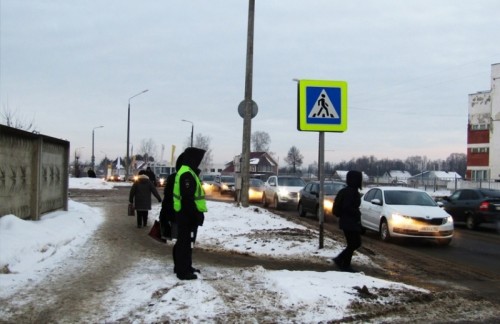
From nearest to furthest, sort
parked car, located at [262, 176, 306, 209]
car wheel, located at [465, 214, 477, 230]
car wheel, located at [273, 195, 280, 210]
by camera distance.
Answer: car wheel, located at [465, 214, 477, 230] < parked car, located at [262, 176, 306, 209] < car wheel, located at [273, 195, 280, 210]

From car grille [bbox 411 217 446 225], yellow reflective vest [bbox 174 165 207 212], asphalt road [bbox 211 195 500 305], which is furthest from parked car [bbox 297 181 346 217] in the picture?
yellow reflective vest [bbox 174 165 207 212]

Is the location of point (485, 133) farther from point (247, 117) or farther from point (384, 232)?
point (384, 232)

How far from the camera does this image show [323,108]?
986 cm

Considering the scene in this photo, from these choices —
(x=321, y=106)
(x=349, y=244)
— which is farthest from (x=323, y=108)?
(x=349, y=244)

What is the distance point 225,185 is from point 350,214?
102 ft

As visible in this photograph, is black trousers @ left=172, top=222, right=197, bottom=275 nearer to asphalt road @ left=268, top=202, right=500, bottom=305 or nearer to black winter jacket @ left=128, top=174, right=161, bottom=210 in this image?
asphalt road @ left=268, top=202, right=500, bottom=305

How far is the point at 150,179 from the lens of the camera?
1527 centimetres

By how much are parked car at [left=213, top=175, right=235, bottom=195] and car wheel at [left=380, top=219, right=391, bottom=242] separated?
24.1 metres

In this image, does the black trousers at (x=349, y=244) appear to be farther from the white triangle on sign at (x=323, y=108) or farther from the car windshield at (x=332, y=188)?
the car windshield at (x=332, y=188)

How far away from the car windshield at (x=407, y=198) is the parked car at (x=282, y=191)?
10.5 meters

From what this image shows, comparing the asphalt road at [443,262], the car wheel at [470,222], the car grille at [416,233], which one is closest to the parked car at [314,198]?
the asphalt road at [443,262]

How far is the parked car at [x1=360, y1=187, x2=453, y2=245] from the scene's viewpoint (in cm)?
1302

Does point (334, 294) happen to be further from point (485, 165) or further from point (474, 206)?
point (485, 165)

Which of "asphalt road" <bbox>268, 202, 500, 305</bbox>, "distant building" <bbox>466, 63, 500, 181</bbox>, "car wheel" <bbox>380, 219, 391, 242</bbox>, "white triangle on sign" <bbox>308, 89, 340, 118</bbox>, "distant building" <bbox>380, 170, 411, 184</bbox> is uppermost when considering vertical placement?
"distant building" <bbox>466, 63, 500, 181</bbox>
